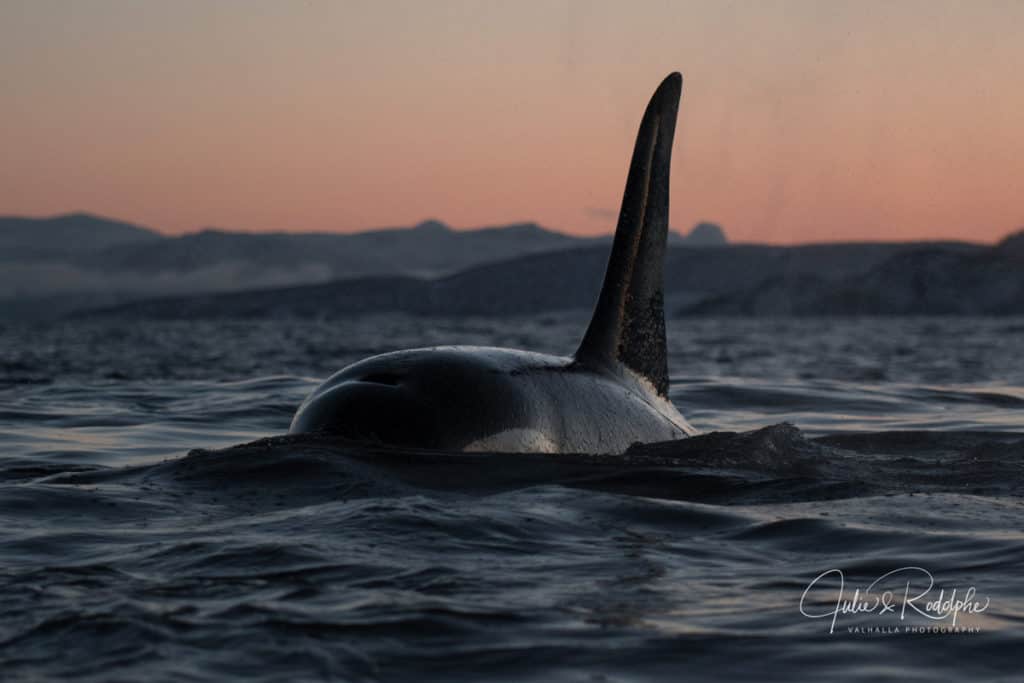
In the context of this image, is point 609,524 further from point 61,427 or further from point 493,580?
point 61,427

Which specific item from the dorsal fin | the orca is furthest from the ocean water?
the dorsal fin

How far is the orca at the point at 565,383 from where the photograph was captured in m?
8.11

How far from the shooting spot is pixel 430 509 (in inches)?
278

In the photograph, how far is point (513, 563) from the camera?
20.2 ft

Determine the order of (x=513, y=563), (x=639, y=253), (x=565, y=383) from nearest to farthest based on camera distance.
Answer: (x=513, y=563)
(x=565, y=383)
(x=639, y=253)

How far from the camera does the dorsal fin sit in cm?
1004

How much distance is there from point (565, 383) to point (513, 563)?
312 cm

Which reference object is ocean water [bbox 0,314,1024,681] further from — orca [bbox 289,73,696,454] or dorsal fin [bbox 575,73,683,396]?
dorsal fin [bbox 575,73,683,396]

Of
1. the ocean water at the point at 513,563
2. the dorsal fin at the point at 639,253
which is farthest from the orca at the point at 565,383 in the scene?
the ocean water at the point at 513,563

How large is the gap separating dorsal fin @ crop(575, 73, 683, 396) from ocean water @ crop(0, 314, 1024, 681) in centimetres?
87

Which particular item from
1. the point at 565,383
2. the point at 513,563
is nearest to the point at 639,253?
the point at 565,383

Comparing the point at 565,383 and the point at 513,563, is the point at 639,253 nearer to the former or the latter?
the point at 565,383

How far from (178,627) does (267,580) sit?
73cm

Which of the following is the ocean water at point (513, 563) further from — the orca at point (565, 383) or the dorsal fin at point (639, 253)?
the dorsal fin at point (639, 253)
